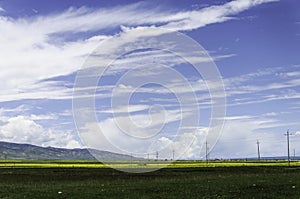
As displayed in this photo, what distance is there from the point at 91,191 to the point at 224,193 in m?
13.0

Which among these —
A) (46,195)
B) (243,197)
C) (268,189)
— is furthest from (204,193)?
(46,195)

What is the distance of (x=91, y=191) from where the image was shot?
144ft

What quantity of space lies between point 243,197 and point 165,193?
7.64 metres

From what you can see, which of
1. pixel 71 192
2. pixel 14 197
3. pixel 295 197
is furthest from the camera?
pixel 71 192

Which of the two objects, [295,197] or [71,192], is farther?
[71,192]

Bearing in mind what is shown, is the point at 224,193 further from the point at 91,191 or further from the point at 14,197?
the point at 14,197

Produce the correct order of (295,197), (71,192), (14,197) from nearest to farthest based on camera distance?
(295,197) < (14,197) < (71,192)

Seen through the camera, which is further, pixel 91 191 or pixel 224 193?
pixel 91 191

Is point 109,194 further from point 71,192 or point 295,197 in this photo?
point 295,197

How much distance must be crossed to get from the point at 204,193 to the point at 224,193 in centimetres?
182

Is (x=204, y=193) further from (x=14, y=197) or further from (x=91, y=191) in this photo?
(x=14, y=197)

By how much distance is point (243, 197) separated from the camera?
37625 millimetres

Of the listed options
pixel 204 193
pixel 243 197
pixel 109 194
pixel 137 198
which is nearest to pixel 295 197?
pixel 243 197

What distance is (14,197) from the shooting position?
40.0m
